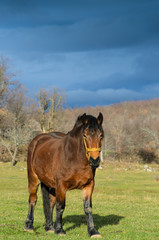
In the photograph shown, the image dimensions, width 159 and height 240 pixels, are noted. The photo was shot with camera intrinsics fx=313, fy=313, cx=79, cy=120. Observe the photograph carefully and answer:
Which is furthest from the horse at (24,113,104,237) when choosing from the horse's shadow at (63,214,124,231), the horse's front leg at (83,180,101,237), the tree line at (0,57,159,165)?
the tree line at (0,57,159,165)

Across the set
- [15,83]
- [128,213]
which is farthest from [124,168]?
[128,213]

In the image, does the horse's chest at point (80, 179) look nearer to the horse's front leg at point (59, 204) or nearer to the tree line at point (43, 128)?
the horse's front leg at point (59, 204)

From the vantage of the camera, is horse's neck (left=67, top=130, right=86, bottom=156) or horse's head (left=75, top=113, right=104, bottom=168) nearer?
horse's head (left=75, top=113, right=104, bottom=168)

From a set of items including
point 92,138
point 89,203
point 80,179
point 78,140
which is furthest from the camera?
point 89,203

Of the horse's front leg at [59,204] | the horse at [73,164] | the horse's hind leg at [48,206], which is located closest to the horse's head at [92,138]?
the horse at [73,164]

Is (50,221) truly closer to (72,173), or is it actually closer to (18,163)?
(72,173)

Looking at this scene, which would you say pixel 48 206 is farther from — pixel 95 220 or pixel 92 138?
pixel 92 138

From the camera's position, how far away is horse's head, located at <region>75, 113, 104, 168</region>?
649cm

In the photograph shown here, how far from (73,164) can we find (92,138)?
90 centimetres

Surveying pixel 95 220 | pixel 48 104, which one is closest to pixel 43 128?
pixel 48 104

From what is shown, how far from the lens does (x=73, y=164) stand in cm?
713

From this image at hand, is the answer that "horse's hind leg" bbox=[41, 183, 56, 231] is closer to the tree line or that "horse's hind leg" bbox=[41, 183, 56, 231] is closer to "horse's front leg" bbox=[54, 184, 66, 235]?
"horse's front leg" bbox=[54, 184, 66, 235]

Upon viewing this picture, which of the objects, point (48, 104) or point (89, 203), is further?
point (48, 104)

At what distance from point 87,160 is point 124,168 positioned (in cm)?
→ 3959
